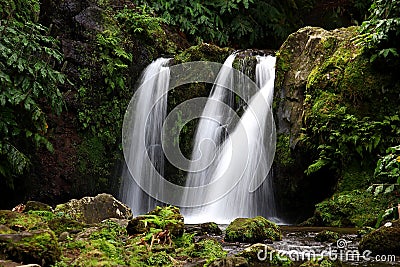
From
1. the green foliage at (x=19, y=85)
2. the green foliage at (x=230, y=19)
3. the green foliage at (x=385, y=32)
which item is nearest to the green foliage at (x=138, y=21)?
the green foliage at (x=230, y=19)

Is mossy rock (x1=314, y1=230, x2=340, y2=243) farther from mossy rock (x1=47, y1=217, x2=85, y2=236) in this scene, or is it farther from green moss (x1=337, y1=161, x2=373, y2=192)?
mossy rock (x1=47, y1=217, x2=85, y2=236)

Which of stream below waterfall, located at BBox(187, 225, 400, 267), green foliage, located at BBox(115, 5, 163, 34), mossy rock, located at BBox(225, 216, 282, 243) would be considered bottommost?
stream below waterfall, located at BBox(187, 225, 400, 267)

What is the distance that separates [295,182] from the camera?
8.68 metres

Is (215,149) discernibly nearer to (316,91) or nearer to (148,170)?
(148,170)

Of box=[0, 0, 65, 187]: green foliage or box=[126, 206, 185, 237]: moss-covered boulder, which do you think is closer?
box=[126, 206, 185, 237]: moss-covered boulder

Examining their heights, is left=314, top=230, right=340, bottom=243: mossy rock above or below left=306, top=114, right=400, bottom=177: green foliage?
below

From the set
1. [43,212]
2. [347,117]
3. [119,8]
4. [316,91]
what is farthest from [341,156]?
[119,8]

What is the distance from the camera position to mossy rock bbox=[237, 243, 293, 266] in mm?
4082

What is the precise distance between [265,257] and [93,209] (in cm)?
338

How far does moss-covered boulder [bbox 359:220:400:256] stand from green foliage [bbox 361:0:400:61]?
13.2 ft

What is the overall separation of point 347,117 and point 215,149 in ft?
10.8

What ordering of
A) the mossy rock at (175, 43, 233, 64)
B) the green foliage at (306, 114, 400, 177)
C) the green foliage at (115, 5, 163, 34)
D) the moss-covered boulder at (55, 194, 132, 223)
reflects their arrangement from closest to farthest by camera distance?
the moss-covered boulder at (55, 194, 132, 223) < the green foliage at (306, 114, 400, 177) < the mossy rock at (175, 43, 233, 64) < the green foliage at (115, 5, 163, 34)

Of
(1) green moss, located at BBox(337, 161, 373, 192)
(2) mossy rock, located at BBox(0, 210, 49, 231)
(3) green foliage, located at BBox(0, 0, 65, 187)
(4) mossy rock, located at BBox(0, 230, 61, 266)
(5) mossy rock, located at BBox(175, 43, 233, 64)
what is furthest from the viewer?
(5) mossy rock, located at BBox(175, 43, 233, 64)

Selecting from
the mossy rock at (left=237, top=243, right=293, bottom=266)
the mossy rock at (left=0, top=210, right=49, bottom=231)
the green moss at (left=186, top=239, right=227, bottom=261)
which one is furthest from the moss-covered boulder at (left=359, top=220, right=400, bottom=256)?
the mossy rock at (left=0, top=210, right=49, bottom=231)
